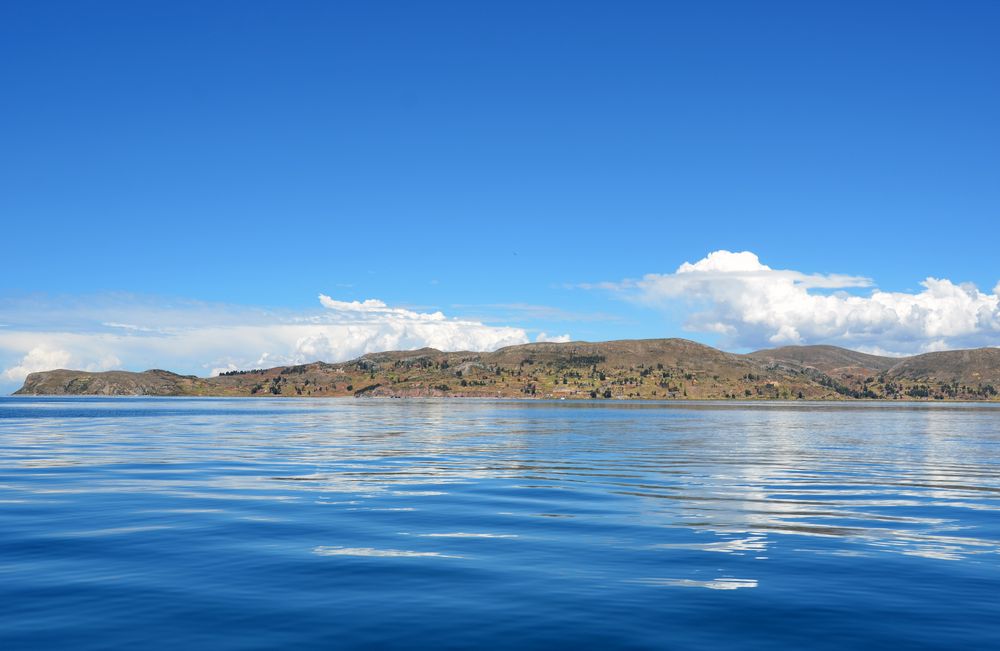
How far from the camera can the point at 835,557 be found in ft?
87.0

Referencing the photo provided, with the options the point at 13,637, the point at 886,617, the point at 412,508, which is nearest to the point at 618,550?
the point at 886,617

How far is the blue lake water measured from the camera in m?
18.3

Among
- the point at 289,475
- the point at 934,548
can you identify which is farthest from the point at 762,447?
the point at 934,548

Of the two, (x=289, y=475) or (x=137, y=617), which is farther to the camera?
(x=289, y=475)

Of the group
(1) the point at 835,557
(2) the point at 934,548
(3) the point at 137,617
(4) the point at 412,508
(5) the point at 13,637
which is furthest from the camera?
(4) the point at 412,508

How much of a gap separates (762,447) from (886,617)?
67166 mm

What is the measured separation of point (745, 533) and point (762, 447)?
5597cm

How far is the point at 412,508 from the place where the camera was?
37.7 metres

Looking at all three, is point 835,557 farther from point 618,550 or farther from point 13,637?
point 13,637

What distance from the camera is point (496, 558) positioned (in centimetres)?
2620

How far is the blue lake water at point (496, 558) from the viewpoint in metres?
18.3

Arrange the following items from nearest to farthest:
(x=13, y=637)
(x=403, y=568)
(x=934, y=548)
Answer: (x=13, y=637)
(x=403, y=568)
(x=934, y=548)

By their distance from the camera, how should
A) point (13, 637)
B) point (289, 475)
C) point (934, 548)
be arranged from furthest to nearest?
point (289, 475) → point (934, 548) → point (13, 637)

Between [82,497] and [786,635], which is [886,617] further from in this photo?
[82,497]
